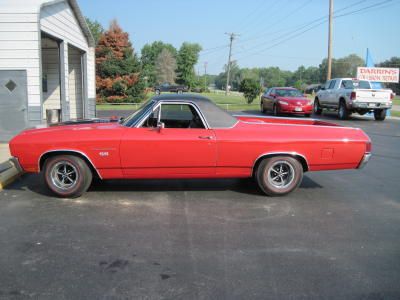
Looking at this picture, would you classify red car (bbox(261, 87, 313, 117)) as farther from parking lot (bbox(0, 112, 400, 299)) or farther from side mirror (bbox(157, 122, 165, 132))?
side mirror (bbox(157, 122, 165, 132))

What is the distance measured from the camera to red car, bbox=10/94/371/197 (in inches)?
232

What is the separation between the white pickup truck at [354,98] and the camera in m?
18.2

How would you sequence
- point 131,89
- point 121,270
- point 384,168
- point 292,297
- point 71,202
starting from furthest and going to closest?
point 131,89, point 384,168, point 71,202, point 121,270, point 292,297

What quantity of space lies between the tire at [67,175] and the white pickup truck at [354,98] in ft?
49.7

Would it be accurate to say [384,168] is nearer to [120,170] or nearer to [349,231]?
[349,231]

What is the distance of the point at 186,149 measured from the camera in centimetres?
591

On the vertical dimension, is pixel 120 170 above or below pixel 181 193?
above

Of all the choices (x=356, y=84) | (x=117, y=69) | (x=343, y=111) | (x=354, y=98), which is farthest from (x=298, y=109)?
(x=117, y=69)

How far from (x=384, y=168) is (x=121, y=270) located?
6780 millimetres

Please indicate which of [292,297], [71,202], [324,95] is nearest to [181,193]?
[71,202]

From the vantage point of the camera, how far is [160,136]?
19.4 ft

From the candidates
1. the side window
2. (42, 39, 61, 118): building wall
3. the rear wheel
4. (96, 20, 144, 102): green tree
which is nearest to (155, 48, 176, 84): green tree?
(96, 20, 144, 102): green tree

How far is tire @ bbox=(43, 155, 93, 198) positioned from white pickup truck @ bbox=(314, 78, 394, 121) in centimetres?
1514

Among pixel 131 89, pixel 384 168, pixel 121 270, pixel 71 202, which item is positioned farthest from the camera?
pixel 131 89
